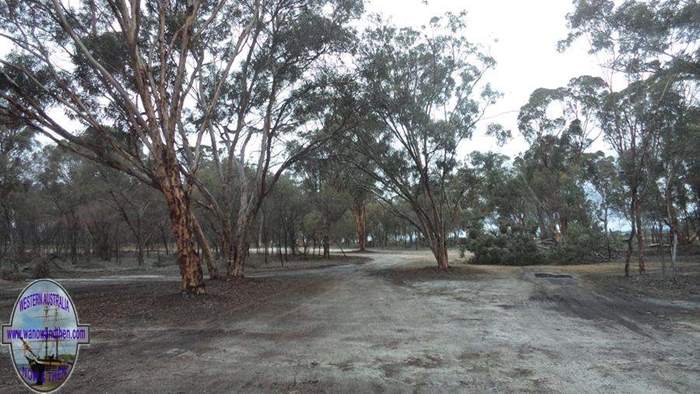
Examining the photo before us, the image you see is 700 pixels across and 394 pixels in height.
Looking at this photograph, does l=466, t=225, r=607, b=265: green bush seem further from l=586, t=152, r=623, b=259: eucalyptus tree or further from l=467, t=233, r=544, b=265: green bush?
l=586, t=152, r=623, b=259: eucalyptus tree

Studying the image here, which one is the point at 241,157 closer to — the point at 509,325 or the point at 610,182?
the point at 509,325

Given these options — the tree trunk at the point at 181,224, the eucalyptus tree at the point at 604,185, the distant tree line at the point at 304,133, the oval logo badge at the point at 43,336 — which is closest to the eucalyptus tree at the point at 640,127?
the distant tree line at the point at 304,133

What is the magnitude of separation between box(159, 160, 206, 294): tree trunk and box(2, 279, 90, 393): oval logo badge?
28.4ft

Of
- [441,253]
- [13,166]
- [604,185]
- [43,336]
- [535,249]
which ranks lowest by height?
[535,249]

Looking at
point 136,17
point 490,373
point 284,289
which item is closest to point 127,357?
point 490,373

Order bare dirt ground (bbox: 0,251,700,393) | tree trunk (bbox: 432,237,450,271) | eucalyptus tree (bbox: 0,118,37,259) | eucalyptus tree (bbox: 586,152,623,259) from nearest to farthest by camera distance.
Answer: bare dirt ground (bbox: 0,251,700,393), tree trunk (bbox: 432,237,450,271), eucalyptus tree (bbox: 0,118,37,259), eucalyptus tree (bbox: 586,152,623,259)

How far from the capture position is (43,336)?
9.32ft

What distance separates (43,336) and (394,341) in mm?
5665

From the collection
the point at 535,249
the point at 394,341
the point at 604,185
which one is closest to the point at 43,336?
the point at 394,341

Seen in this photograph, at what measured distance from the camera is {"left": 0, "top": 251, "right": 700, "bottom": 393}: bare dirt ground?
5551 mm

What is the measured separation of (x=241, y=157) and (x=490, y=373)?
14.7 metres

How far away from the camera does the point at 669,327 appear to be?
8.68m

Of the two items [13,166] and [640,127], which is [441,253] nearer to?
[640,127]

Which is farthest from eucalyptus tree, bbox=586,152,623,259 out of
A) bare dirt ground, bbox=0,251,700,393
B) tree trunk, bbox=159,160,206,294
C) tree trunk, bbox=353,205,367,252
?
tree trunk, bbox=159,160,206,294
